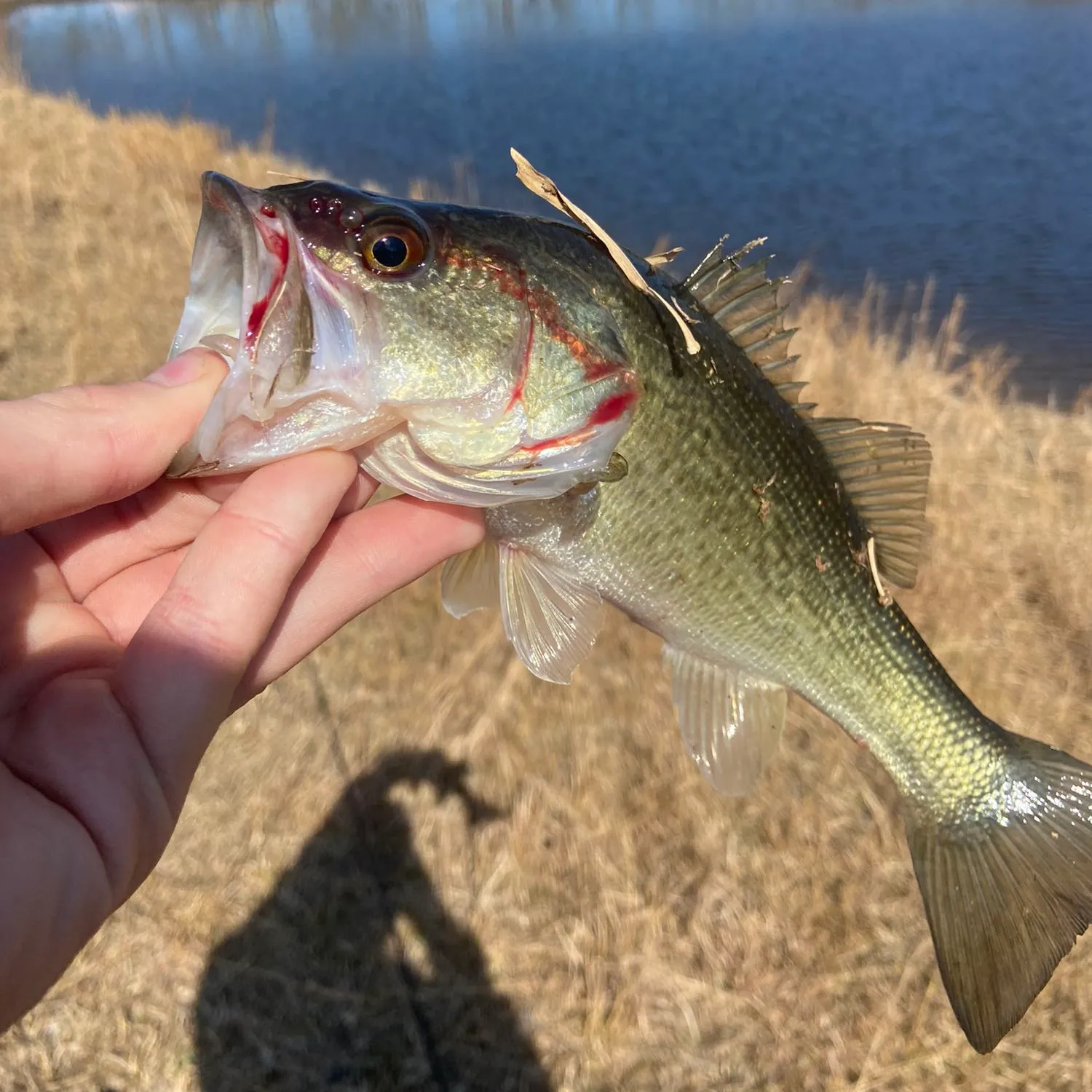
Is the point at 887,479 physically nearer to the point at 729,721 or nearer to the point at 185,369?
the point at 729,721

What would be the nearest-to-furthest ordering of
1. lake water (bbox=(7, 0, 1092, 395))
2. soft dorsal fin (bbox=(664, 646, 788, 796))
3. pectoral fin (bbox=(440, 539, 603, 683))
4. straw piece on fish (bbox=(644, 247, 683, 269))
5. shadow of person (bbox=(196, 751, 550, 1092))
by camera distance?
straw piece on fish (bbox=(644, 247, 683, 269))
pectoral fin (bbox=(440, 539, 603, 683))
soft dorsal fin (bbox=(664, 646, 788, 796))
shadow of person (bbox=(196, 751, 550, 1092))
lake water (bbox=(7, 0, 1092, 395))

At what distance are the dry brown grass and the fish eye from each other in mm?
2170

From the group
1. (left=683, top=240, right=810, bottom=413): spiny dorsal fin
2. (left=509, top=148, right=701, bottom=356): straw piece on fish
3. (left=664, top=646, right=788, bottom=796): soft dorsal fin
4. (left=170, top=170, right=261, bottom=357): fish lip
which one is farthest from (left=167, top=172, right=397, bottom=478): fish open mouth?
(left=664, top=646, right=788, bottom=796): soft dorsal fin

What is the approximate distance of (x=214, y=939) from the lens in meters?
2.96

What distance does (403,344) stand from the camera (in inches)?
63.5

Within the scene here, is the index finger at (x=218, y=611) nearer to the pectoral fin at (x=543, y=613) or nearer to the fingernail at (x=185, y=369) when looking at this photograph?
the fingernail at (x=185, y=369)

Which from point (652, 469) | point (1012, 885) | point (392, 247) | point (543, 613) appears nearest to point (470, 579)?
point (543, 613)

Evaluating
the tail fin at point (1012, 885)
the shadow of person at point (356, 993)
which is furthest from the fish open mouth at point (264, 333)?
the shadow of person at point (356, 993)

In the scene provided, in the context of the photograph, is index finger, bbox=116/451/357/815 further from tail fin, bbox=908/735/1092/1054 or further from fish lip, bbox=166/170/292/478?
tail fin, bbox=908/735/1092/1054

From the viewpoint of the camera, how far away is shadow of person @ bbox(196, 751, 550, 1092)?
9.02 feet

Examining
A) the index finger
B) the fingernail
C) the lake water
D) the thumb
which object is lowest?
the lake water

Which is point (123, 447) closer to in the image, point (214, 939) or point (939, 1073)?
point (214, 939)

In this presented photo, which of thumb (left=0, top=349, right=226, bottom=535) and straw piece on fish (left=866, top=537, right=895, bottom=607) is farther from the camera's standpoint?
straw piece on fish (left=866, top=537, right=895, bottom=607)

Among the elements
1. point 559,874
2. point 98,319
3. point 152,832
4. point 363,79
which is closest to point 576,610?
point 152,832
